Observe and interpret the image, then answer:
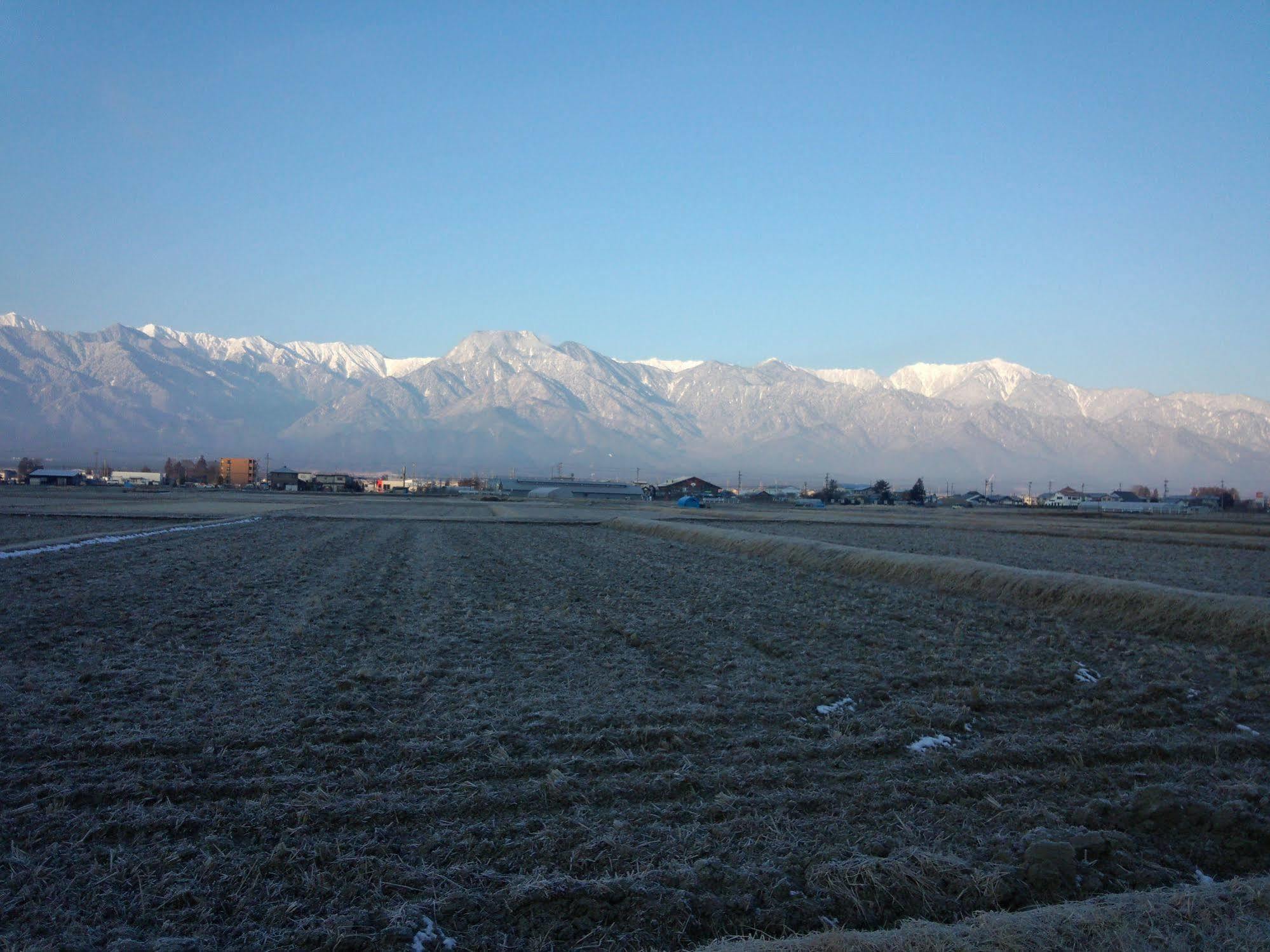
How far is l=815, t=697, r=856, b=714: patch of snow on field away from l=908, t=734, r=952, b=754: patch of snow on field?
965mm

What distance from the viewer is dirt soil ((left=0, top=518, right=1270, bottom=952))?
4.45 meters

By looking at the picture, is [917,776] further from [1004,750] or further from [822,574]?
[822,574]

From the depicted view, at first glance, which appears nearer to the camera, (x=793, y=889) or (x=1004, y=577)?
(x=793, y=889)

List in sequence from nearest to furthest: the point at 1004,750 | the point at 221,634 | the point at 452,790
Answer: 1. the point at 452,790
2. the point at 1004,750
3. the point at 221,634

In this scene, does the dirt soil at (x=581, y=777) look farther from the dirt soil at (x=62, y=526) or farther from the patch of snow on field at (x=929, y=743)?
the dirt soil at (x=62, y=526)

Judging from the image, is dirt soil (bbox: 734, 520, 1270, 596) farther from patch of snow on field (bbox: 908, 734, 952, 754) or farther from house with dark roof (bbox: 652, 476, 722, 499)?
house with dark roof (bbox: 652, 476, 722, 499)

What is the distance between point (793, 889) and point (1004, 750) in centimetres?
338

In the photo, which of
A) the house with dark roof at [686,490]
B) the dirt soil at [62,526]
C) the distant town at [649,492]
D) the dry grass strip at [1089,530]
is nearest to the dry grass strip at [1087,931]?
the dirt soil at [62,526]

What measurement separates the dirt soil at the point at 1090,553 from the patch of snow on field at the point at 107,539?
27.3m

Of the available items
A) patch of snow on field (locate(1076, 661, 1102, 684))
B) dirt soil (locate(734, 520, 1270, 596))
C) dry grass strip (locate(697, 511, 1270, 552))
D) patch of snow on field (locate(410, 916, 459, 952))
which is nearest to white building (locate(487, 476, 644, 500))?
dry grass strip (locate(697, 511, 1270, 552))

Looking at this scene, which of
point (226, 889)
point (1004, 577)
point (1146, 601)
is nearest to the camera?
point (226, 889)

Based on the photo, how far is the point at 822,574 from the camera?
76.2 feet

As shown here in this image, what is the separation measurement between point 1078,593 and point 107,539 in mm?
29590

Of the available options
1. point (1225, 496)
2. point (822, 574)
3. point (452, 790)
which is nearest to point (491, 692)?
point (452, 790)
